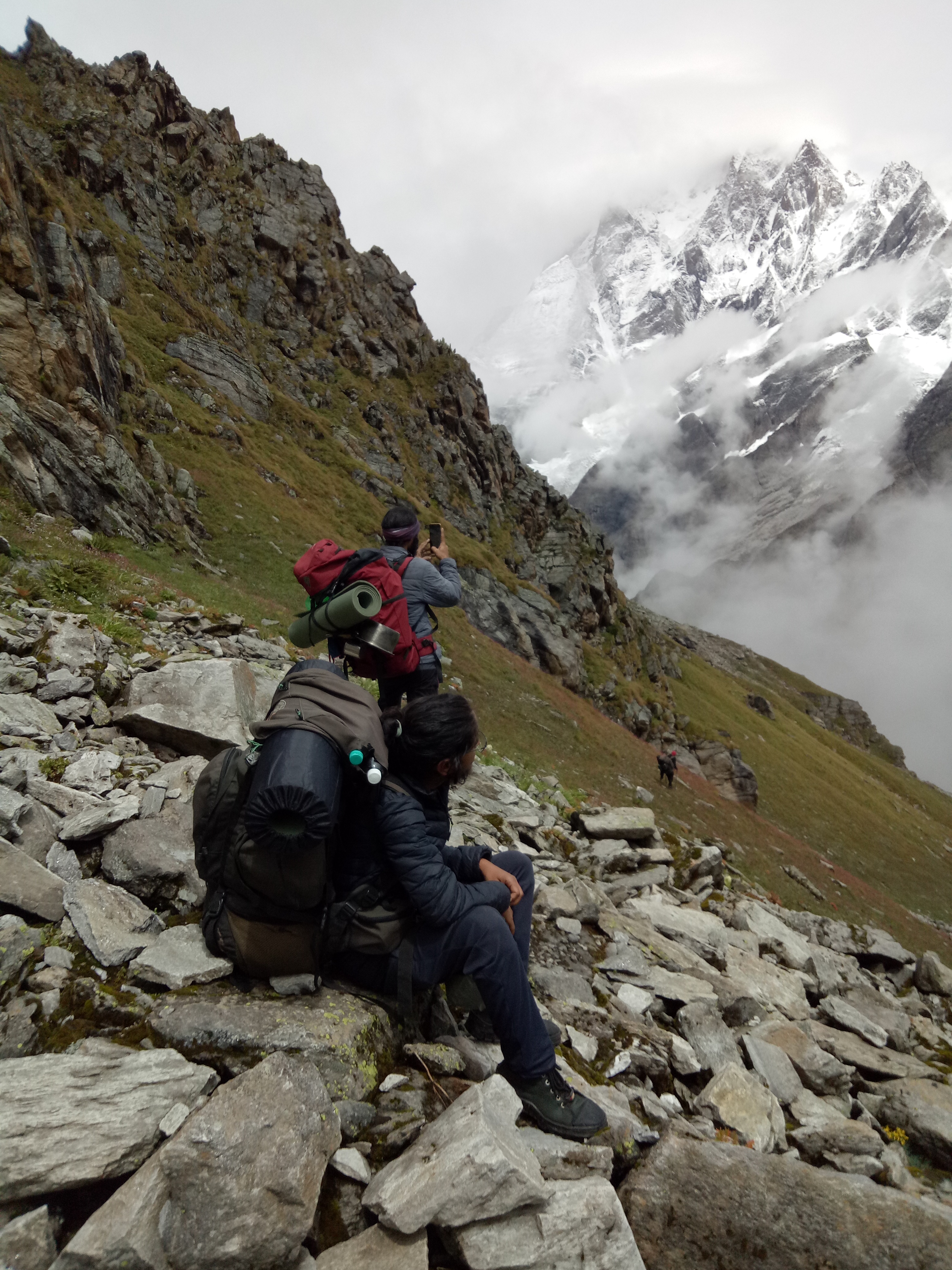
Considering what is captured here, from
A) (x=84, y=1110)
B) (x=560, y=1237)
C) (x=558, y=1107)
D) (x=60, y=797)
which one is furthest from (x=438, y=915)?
(x=60, y=797)

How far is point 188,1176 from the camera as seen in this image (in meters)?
2.88

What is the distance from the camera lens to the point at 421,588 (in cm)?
839

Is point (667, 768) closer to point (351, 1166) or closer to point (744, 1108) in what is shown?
point (744, 1108)

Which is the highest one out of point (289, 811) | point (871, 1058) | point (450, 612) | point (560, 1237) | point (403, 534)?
point (450, 612)

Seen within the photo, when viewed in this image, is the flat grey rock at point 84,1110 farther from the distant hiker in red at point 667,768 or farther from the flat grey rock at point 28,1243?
the distant hiker in red at point 667,768

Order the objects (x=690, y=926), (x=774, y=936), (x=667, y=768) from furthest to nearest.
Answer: (x=667, y=768) → (x=774, y=936) → (x=690, y=926)

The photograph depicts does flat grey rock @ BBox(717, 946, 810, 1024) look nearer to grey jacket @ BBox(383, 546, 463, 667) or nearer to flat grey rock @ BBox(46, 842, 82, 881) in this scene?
grey jacket @ BBox(383, 546, 463, 667)

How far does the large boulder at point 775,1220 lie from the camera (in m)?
3.54

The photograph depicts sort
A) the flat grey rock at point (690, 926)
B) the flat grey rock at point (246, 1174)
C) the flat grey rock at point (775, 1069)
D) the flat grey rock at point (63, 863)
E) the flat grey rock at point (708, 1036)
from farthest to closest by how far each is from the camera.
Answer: the flat grey rock at point (690, 926) → the flat grey rock at point (708, 1036) → the flat grey rock at point (775, 1069) → the flat grey rock at point (63, 863) → the flat grey rock at point (246, 1174)

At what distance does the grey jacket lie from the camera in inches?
330

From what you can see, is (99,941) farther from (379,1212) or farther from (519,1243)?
(519,1243)

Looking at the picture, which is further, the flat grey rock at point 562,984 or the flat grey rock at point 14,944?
the flat grey rock at point 562,984

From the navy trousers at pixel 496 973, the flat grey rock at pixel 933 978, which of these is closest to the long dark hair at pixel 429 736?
the navy trousers at pixel 496 973

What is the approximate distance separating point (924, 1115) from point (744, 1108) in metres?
2.42
